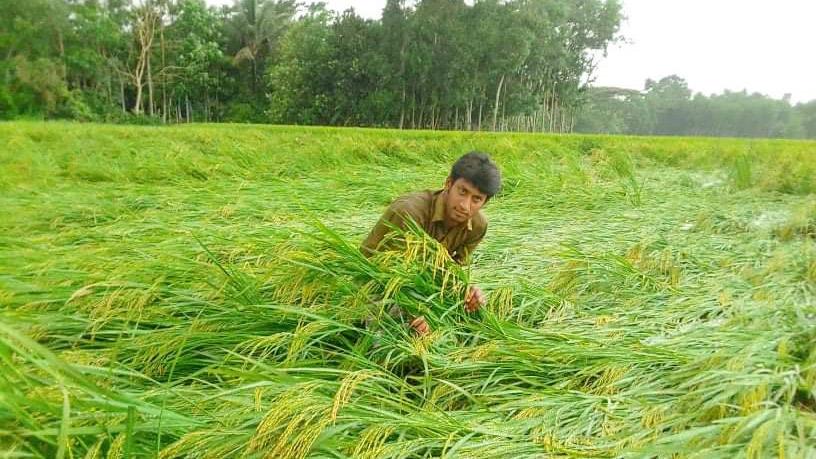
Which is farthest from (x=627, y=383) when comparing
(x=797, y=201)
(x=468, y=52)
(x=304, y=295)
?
(x=468, y=52)

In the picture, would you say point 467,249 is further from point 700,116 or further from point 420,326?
point 700,116

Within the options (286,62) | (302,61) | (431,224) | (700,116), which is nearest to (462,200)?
(431,224)

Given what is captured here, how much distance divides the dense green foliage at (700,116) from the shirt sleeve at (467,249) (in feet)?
162

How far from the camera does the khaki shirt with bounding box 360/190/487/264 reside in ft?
5.74

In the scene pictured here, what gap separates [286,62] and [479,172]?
25954 mm

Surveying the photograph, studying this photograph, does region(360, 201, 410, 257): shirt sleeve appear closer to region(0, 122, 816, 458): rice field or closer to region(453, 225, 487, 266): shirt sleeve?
region(0, 122, 816, 458): rice field

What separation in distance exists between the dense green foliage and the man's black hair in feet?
162

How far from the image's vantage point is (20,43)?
20594mm

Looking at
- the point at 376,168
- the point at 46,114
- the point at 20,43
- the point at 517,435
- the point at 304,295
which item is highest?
the point at 20,43

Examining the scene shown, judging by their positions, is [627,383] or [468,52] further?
[468,52]

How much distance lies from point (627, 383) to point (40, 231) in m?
3.27

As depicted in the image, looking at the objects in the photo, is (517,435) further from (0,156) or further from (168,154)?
(0,156)

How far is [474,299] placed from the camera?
1.69 m

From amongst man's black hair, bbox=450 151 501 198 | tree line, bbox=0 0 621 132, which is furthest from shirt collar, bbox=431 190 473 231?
tree line, bbox=0 0 621 132
